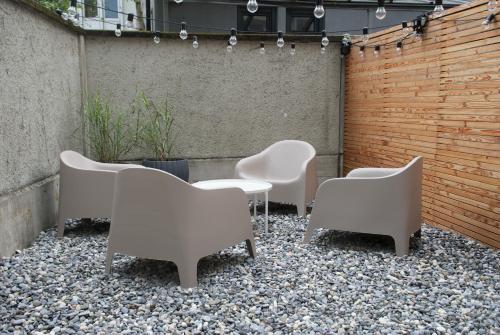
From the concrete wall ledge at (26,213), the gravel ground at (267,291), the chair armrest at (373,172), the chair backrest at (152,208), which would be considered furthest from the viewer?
the chair armrest at (373,172)

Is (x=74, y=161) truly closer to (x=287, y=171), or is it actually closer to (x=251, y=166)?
(x=251, y=166)

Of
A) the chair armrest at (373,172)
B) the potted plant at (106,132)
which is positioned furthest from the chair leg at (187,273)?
the potted plant at (106,132)

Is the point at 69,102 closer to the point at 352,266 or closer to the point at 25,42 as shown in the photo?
the point at 25,42

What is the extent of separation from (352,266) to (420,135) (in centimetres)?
180

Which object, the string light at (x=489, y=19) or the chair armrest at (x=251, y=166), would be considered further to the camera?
the chair armrest at (x=251, y=166)

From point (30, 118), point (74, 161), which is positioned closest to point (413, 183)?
point (74, 161)

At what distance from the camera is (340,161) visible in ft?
21.1

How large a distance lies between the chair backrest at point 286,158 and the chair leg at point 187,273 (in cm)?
271

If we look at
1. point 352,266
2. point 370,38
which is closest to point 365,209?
point 352,266

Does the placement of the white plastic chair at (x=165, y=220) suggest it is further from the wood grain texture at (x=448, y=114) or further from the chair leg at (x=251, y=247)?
the wood grain texture at (x=448, y=114)

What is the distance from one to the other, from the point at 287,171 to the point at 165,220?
2.79 meters

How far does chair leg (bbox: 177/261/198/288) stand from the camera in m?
2.77

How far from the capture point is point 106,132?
17.0ft

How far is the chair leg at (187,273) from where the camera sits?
109 inches
